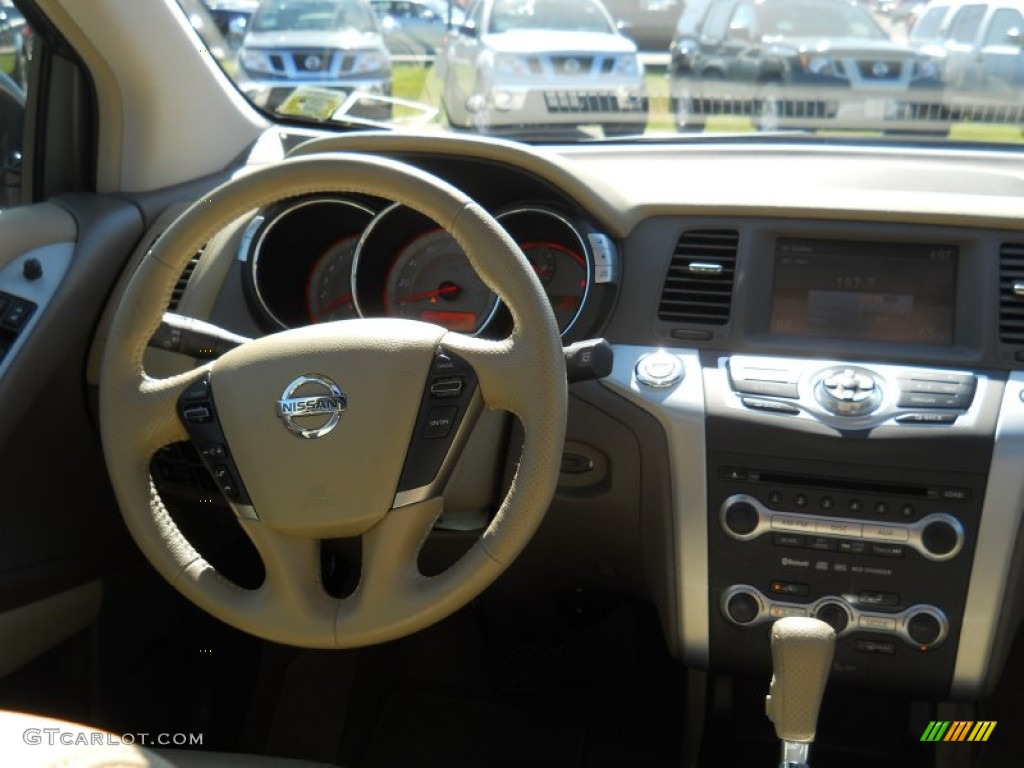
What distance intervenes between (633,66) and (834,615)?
2.35 m

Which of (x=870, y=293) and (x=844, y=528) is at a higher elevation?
(x=870, y=293)

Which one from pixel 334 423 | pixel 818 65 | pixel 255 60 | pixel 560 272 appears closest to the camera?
pixel 334 423

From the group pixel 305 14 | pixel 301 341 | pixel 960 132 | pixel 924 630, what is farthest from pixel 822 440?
pixel 305 14

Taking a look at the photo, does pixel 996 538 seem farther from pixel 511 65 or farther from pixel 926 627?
pixel 511 65

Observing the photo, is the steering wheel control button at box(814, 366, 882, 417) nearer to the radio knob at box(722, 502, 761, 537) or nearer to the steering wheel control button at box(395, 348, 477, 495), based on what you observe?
the radio knob at box(722, 502, 761, 537)

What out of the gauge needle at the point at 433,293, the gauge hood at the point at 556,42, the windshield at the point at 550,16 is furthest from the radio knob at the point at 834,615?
the windshield at the point at 550,16

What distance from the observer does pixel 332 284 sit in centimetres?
256

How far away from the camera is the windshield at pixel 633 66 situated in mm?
3070

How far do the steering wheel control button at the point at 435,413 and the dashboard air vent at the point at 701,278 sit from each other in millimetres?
601

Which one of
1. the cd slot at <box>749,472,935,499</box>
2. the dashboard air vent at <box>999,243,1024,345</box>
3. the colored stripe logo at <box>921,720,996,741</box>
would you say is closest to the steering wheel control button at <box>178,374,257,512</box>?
the cd slot at <box>749,472,935,499</box>

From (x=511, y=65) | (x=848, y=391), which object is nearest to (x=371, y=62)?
(x=511, y=65)

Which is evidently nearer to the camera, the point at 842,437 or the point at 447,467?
the point at 447,467

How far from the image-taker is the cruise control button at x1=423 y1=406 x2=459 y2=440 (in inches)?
70.8

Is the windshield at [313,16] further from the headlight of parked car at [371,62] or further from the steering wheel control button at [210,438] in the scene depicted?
the steering wheel control button at [210,438]
